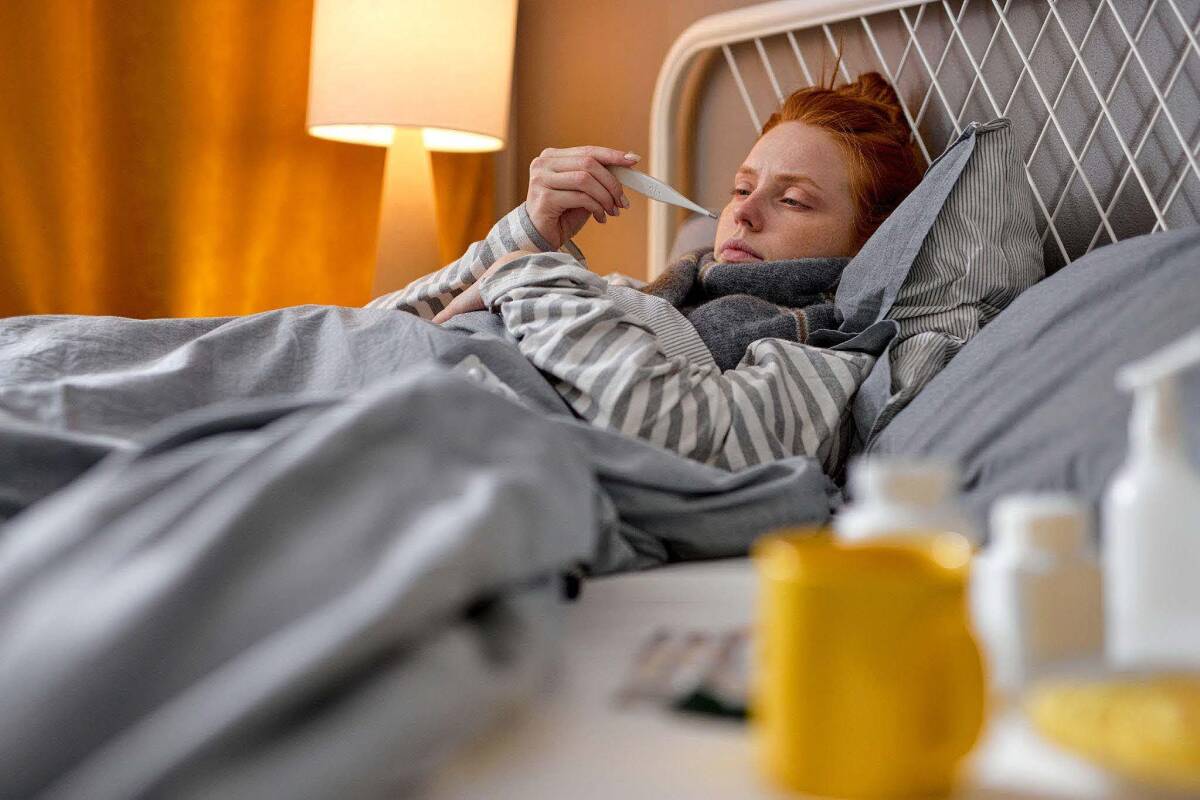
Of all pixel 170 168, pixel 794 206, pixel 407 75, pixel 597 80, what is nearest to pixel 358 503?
pixel 794 206

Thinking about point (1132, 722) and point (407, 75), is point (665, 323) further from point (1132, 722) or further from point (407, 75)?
point (407, 75)

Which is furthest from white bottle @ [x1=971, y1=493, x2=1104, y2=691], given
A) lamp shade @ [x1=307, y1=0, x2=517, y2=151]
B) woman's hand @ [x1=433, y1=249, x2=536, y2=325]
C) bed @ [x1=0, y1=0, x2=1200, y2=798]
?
lamp shade @ [x1=307, y1=0, x2=517, y2=151]

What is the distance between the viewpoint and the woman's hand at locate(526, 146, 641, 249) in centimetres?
138

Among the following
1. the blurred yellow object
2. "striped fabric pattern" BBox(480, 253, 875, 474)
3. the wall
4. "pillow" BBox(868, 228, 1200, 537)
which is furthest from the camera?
the wall

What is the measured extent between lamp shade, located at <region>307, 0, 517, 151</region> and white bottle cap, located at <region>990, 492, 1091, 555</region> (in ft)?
5.90

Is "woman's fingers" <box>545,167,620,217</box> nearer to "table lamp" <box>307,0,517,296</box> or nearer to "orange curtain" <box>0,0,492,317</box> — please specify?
"table lamp" <box>307,0,517,296</box>

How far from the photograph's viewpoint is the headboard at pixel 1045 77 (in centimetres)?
144

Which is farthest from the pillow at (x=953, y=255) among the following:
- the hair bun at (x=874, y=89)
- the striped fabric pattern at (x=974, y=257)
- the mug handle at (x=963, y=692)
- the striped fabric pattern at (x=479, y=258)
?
the mug handle at (x=963, y=692)

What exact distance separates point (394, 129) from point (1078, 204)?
1.36m

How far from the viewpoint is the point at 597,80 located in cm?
252

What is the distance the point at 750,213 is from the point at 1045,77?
0.48 meters

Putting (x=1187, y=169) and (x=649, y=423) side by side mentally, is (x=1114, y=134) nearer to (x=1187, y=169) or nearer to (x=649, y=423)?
(x=1187, y=169)

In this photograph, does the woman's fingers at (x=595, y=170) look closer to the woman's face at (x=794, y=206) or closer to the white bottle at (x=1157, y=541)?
the woman's face at (x=794, y=206)

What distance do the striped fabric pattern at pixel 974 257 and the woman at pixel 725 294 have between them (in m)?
0.10
